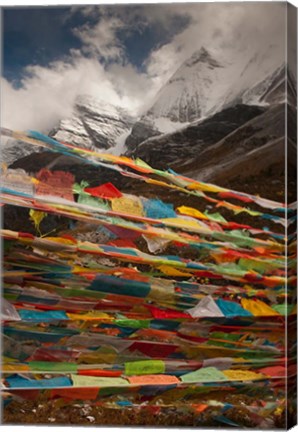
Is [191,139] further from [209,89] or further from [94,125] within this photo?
[94,125]

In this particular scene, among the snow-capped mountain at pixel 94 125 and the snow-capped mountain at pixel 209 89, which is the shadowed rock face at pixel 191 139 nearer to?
the snow-capped mountain at pixel 209 89

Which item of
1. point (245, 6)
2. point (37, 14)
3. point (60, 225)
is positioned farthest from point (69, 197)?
point (245, 6)

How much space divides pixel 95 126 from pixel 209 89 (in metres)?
0.67

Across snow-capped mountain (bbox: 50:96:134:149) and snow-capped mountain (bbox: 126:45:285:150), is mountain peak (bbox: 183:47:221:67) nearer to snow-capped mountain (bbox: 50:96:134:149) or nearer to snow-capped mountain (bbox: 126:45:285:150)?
snow-capped mountain (bbox: 126:45:285:150)

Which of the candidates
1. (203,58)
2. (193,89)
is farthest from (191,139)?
(203,58)

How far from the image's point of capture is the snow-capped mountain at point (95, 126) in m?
6.06

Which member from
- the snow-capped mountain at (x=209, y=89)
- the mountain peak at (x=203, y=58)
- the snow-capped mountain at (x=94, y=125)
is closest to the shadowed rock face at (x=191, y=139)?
the snow-capped mountain at (x=209, y=89)

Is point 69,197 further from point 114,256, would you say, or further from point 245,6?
point 245,6

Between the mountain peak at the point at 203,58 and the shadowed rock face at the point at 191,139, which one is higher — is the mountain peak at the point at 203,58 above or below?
above

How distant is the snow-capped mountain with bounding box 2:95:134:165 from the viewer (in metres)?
6.06

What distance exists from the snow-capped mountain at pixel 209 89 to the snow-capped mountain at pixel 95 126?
7cm

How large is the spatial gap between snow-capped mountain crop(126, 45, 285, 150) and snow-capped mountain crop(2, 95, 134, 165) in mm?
69

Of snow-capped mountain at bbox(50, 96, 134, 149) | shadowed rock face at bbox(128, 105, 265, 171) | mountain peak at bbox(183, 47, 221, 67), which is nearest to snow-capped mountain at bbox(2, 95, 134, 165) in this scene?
snow-capped mountain at bbox(50, 96, 134, 149)

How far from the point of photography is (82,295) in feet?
19.7
